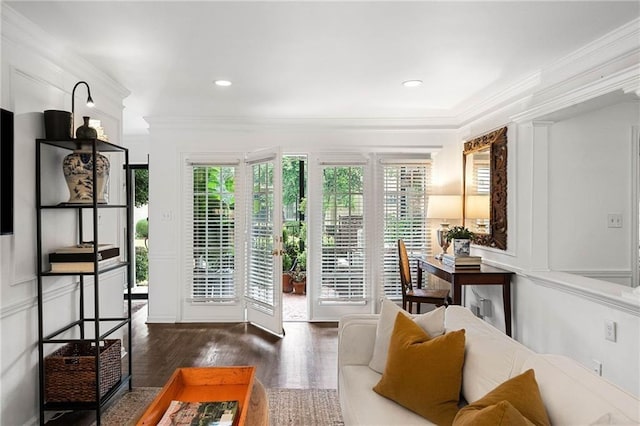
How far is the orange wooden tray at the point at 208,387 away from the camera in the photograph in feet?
6.91

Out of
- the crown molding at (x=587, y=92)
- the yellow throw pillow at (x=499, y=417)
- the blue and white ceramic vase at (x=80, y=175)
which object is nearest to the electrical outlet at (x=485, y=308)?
the crown molding at (x=587, y=92)

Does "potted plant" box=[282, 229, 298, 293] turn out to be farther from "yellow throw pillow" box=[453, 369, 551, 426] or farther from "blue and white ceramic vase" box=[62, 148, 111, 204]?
"yellow throw pillow" box=[453, 369, 551, 426]

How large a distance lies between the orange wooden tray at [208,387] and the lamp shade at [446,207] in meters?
3.11

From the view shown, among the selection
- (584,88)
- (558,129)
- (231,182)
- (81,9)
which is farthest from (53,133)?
(558,129)

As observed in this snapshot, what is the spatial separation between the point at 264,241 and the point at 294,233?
126 inches

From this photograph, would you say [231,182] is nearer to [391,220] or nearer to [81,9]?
[391,220]

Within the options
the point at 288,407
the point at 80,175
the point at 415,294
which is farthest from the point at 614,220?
the point at 80,175

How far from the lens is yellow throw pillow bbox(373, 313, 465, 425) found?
1.89 meters

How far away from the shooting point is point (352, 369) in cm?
248

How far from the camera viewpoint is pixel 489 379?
179cm

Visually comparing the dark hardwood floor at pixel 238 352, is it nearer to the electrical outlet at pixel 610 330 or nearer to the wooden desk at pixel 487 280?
the wooden desk at pixel 487 280

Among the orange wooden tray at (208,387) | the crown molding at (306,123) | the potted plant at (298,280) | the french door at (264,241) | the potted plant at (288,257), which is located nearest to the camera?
the orange wooden tray at (208,387)

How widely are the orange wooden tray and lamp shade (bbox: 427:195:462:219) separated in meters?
3.11

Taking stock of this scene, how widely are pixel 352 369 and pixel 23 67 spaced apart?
104 inches
